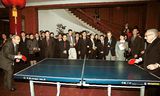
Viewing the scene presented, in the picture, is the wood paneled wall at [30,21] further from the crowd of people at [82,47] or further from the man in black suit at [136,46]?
the man in black suit at [136,46]

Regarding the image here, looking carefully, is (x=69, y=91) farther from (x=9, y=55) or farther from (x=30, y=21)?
(x=30, y=21)

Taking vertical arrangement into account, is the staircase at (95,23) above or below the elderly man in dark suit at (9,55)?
above

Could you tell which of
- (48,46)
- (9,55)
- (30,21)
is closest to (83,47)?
(48,46)

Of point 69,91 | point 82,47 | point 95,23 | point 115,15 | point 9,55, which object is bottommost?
point 69,91

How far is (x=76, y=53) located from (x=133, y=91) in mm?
2430

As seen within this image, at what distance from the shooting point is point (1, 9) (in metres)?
8.70

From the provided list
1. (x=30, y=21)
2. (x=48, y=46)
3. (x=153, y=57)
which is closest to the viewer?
(x=153, y=57)

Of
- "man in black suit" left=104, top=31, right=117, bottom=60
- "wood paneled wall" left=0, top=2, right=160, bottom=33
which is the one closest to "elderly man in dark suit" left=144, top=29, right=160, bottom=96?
"man in black suit" left=104, top=31, right=117, bottom=60

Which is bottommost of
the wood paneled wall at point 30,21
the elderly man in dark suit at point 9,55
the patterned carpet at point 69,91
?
the patterned carpet at point 69,91

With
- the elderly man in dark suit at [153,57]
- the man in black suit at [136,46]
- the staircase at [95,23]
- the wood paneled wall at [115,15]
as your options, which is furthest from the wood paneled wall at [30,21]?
the elderly man in dark suit at [153,57]

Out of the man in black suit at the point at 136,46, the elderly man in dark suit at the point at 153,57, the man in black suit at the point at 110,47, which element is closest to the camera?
the elderly man in dark suit at the point at 153,57

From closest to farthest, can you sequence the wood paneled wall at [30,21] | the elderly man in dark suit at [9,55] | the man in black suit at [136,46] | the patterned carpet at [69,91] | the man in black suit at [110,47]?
1. the elderly man in dark suit at [9,55]
2. the patterned carpet at [69,91]
3. the man in black suit at [136,46]
4. the man in black suit at [110,47]
5. the wood paneled wall at [30,21]

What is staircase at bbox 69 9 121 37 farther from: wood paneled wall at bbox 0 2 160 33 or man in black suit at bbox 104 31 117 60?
man in black suit at bbox 104 31 117 60

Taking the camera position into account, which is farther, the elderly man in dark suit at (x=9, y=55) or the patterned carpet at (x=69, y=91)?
the patterned carpet at (x=69, y=91)
